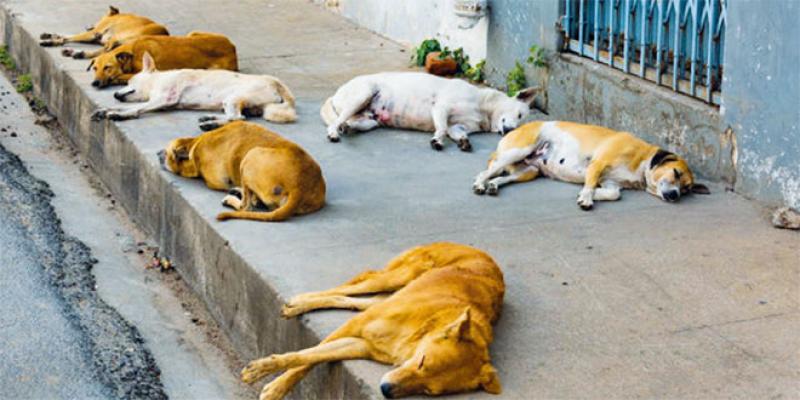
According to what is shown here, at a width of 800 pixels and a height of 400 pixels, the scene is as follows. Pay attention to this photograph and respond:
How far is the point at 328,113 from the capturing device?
9859mm

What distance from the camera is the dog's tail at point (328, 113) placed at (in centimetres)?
975

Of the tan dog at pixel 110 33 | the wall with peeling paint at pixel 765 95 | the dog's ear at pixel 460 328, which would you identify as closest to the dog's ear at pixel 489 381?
the dog's ear at pixel 460 328

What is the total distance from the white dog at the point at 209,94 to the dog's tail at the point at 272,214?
7.68ft

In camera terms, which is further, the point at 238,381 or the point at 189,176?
the point at 189,176

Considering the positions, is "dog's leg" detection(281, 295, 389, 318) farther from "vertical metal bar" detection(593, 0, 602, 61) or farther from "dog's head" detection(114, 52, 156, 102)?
"dog's head" detection(114, 52, 156, 102)

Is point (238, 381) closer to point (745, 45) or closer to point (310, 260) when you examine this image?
point (310, 260)

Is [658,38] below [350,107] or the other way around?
the other way around

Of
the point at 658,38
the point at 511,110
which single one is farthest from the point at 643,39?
the point at 511,110

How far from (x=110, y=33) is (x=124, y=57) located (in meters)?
1.59

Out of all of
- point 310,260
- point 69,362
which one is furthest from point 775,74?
point 69,362

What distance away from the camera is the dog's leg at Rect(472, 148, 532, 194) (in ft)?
27.0

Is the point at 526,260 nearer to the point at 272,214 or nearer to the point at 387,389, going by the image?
the point at 272,214

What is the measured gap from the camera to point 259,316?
6.55m

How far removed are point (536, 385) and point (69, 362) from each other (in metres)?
2.49
